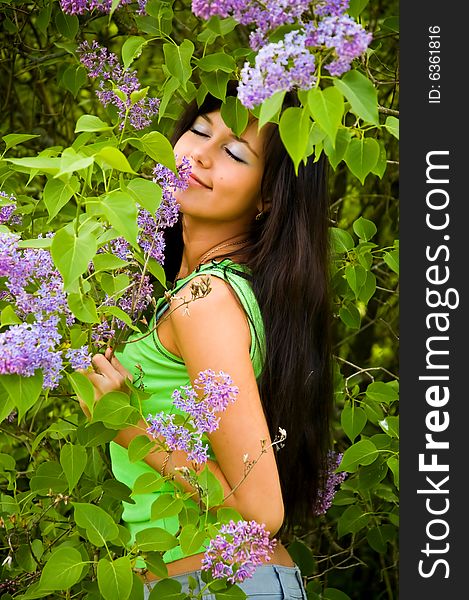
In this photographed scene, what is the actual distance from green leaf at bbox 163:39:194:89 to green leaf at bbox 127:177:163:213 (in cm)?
31

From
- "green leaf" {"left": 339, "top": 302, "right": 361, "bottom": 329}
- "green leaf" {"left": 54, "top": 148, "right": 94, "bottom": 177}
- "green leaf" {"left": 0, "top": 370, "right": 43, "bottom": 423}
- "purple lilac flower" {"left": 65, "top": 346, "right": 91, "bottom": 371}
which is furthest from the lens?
"green leaf" {"left": 339, "top": 302, "right": 361, "bottom": 329}

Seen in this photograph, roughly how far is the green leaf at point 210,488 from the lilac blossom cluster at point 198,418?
0.04 meters

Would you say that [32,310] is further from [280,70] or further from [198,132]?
[198,132]

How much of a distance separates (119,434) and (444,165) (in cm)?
70

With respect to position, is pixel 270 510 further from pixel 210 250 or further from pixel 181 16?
pixel 181 16

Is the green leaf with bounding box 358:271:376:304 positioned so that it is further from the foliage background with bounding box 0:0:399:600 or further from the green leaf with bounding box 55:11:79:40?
the green leaf with bounding box 55:11:79:40

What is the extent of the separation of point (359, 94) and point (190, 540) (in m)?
0.64

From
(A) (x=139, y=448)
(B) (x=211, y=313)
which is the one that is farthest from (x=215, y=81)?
(A) (x=139, y=448)

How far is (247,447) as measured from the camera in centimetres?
150

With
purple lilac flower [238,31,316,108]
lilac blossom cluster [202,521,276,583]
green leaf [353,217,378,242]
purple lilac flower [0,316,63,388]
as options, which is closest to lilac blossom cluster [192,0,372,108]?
purple lilac flower [238,31,316,108]

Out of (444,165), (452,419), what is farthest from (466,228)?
(452,419)

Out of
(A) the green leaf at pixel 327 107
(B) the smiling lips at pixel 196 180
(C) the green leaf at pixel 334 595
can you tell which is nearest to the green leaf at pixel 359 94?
(A) the green leaf at pixel 327 107

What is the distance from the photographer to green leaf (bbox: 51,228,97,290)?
1145 millimetres

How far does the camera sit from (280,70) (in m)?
1.08
